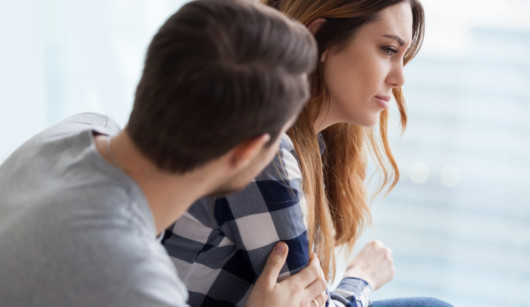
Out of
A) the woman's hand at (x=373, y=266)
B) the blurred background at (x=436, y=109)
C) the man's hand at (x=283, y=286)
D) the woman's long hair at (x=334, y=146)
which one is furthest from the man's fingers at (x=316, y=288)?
the blurred background at (x=436, y=109)

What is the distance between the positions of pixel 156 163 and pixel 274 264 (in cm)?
37

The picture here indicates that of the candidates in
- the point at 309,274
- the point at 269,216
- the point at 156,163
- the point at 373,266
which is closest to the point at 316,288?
the point at 309,274

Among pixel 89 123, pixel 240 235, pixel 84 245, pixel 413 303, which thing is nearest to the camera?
pixel 84 245

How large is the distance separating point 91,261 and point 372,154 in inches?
40.3

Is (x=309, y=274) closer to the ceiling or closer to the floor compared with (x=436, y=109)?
closer to the ceiling

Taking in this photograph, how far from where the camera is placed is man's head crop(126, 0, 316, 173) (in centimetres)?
70

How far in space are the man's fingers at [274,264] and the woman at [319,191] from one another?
0.01 metres

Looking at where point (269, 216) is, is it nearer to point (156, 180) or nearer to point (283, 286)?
point (283, 286)

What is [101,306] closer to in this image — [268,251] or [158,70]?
[158,70]

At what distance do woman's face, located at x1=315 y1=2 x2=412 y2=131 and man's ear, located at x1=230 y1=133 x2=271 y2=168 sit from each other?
495 mm

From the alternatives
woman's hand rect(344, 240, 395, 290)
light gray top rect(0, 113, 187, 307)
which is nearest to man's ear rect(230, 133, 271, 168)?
light gray top rect(0, 113, 187, 307)

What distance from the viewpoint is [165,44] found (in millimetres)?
727

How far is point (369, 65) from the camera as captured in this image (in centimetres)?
121

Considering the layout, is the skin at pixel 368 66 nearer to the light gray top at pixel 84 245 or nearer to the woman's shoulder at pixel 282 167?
the woman's shoulder at pixel 282 167
